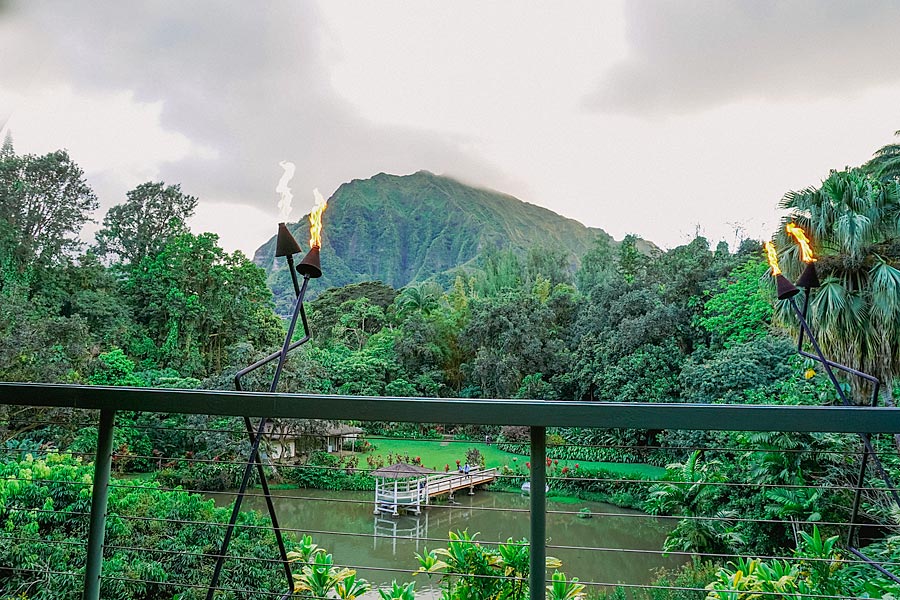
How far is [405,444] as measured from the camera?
945 centimetres

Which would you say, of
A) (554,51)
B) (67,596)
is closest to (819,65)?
(554,51)

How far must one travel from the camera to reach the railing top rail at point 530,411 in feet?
2.58

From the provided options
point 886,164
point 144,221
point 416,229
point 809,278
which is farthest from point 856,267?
point 144,221

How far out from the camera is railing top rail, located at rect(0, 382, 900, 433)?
786mm

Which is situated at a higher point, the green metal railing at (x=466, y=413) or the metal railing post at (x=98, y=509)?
the green metal railing at (x=466, y=413)

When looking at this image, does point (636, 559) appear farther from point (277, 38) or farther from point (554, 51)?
point (277, 38)

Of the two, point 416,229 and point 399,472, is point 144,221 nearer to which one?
point 416,229

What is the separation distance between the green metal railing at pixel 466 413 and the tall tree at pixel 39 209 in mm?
9596

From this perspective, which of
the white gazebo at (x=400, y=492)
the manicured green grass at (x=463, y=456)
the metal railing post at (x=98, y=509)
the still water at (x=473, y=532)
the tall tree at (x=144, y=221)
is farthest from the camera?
the tall tree at (x=144, y=221)

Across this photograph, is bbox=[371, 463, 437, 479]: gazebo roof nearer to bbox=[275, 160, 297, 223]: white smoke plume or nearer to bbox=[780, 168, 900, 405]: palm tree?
bbox=[275, 160, 297, 223]: white smoke plume

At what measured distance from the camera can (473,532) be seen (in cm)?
685

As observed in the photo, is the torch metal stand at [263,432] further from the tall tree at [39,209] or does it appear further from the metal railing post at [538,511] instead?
the tall tree at [39,209]

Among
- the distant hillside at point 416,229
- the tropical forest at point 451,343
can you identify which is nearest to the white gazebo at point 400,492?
the tropical forest at point 451,343

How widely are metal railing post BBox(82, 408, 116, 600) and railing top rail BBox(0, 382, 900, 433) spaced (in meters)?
0.07
